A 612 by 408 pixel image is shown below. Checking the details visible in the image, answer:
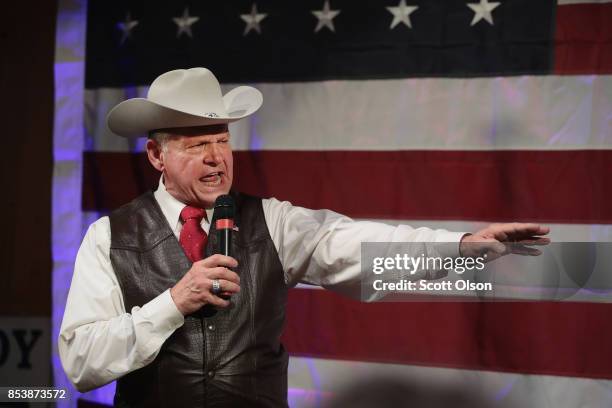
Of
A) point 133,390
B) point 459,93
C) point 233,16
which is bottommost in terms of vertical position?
point 133,390

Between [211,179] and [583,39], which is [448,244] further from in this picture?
[583,39]

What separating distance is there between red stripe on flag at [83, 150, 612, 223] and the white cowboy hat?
23.7 inches

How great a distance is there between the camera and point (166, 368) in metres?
1.81


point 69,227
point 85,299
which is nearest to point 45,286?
point 69,227

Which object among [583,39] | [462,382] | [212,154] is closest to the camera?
[212,154]

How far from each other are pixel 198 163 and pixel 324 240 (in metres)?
0.39

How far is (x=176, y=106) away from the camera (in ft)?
6.24

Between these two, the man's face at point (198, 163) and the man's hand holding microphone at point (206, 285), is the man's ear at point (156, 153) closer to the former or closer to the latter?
the man's face at point (198, 163)

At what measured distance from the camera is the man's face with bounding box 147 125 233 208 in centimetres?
190

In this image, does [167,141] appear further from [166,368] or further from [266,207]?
[166,368]

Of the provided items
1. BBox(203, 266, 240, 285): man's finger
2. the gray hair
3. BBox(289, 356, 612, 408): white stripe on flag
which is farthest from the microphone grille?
BBox(289, 356, 612, 408): white stripe on flag

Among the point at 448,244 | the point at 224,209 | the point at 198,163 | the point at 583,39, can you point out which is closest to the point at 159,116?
the point at 198,163

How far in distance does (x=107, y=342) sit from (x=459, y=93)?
137cm

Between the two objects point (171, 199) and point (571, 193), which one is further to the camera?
point (571, 193)
